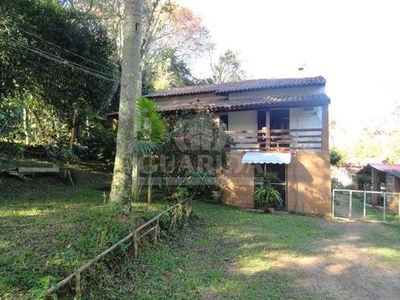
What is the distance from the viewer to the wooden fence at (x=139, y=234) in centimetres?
433

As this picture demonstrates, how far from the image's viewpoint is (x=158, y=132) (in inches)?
397

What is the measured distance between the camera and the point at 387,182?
20828 millimetres

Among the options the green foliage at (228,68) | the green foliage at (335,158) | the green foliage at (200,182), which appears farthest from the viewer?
the green foliage at (228,68)

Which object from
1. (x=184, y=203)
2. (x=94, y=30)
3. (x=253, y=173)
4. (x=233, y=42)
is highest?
(x=233, y=42)

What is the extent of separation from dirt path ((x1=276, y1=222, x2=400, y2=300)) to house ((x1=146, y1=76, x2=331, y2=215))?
16.1 feet

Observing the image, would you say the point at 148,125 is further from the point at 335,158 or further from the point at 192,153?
the point at 335,158

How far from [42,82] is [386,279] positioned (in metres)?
15.7

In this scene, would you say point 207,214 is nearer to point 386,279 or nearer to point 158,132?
point 158,132

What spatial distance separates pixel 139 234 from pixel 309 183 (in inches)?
383

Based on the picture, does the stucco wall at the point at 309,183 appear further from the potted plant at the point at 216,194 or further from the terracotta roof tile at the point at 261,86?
the terracotta roof tile at the point at 261,86

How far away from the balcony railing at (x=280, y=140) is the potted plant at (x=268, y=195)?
5.59 ft

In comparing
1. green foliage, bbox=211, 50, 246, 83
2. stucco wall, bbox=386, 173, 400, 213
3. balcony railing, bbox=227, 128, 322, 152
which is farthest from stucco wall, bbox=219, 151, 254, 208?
green foliage, bbox=211, 50, 246, 83

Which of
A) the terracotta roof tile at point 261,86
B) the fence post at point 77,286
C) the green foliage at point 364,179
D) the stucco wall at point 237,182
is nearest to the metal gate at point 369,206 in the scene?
the green foliage at point 364,179

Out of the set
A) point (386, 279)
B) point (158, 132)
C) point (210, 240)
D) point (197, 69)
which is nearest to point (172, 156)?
point (158, 132)
